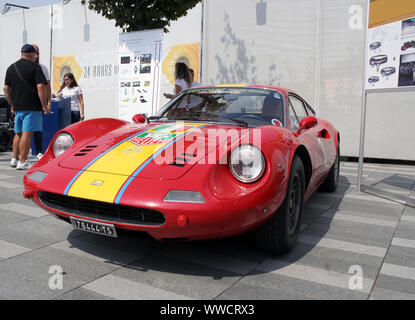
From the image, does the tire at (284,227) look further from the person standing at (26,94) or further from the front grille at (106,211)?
the person standing at (26,94)

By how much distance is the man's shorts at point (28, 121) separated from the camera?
575 cm

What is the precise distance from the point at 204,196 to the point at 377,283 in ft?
3.89

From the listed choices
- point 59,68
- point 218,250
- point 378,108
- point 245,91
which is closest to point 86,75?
point 59,68

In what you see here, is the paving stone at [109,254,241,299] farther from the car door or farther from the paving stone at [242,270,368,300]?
the car door

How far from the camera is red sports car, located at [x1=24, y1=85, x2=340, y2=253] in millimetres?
2174

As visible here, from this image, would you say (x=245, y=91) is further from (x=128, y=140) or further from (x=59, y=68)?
(x=59, y=68)

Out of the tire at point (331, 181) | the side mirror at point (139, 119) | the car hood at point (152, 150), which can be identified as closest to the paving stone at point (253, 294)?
the car hood at point (152, 150)

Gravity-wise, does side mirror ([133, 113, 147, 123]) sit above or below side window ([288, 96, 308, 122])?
below

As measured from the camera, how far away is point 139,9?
280 inches

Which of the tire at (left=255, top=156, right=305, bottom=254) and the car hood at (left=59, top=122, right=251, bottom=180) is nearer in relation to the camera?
the car hood at (left=59, top=122, right=251, bottom=180)

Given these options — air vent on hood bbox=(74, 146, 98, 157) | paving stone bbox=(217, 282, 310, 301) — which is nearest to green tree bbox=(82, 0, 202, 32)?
air vent on hood bbox=(74, 146, 98, 157)

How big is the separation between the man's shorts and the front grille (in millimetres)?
3751

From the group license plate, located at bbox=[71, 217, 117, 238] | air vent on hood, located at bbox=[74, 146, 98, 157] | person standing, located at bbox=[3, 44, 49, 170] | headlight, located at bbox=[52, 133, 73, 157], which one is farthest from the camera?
person standing, located at bbox=[3, 44, 49, 170]

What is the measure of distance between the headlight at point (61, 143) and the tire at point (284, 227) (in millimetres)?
1584
